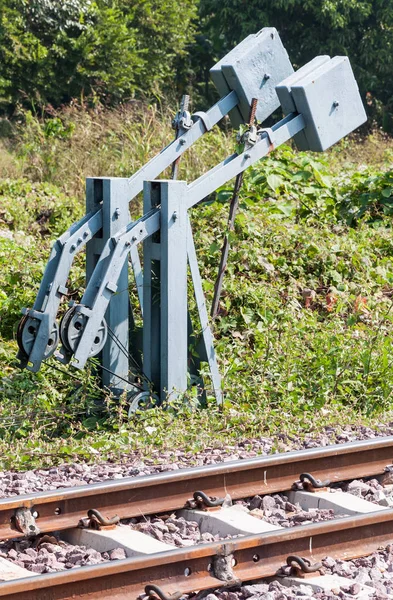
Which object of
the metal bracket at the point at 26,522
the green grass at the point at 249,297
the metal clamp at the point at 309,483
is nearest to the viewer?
the metal bracket at the point at 26,522

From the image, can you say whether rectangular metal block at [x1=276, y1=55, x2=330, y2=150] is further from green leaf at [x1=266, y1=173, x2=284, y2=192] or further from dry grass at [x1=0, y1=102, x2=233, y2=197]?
dry grass at [x1=0, y1=102, x2=233, y2=197]

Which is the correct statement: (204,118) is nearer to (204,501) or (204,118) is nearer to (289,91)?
(289,91)

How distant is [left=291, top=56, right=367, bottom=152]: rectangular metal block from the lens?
298 inches

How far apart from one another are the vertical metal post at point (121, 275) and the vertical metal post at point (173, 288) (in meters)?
0.34

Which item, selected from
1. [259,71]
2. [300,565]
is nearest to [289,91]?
[259,71]

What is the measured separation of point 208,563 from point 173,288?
3248 millimetres

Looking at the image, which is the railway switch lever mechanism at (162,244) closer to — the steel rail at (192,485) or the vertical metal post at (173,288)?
the vertical metal post at (173,288)

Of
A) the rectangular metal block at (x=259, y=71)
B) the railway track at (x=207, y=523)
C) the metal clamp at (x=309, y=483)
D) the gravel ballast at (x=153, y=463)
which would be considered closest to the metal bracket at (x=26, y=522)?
→ the railway track at (x=207, y=523)

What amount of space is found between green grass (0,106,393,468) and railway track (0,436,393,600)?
0.95m

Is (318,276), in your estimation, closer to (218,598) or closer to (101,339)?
(101,339)

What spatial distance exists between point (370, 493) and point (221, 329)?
3.78 m

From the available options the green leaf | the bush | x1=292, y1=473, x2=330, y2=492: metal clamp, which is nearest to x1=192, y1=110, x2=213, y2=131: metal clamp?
x1=292, y1=473, x2=330, y2=492: metal clamp

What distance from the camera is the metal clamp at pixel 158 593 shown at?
12.9 feet

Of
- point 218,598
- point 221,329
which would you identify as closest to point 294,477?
point 218,598
